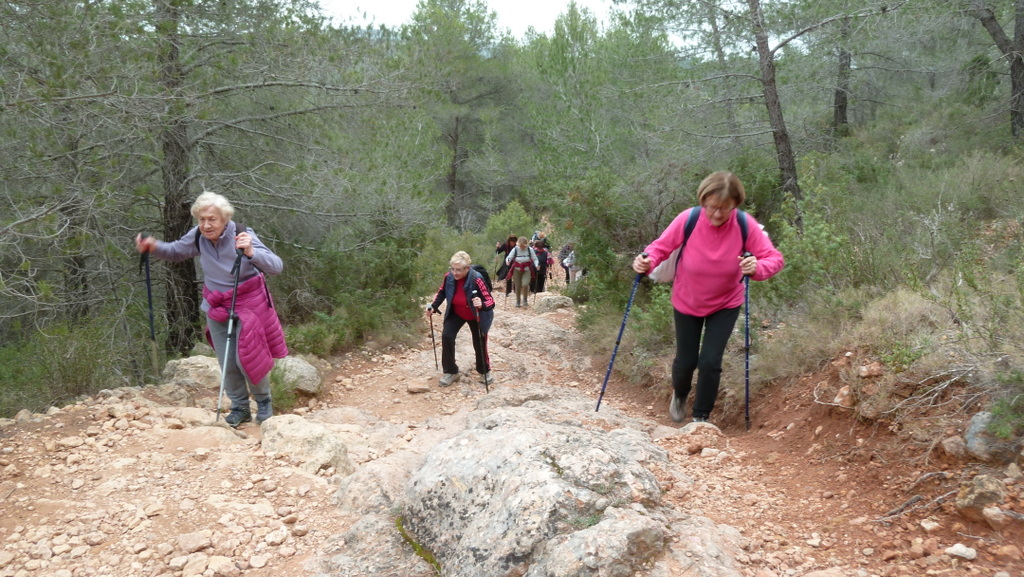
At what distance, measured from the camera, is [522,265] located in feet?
44.1

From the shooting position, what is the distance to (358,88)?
26.0 ft

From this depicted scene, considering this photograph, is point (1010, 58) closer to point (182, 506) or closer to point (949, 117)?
point (949, 117)

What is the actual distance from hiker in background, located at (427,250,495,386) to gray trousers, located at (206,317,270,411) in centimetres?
231

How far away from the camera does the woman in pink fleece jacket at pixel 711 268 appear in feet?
12.9

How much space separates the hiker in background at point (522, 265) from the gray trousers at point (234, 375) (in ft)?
27.8

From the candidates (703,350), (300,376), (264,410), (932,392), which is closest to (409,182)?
(300,376)

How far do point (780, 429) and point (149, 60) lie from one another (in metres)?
6.53

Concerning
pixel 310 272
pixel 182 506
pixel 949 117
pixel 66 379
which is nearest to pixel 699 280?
pixel 182 506

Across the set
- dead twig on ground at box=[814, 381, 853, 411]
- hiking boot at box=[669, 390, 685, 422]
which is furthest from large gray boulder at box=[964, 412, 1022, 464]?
hiking boot at box=[669, 390, 685, 422]

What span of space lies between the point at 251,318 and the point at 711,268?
10.5 feet

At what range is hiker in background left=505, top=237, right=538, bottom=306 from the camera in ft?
43.2

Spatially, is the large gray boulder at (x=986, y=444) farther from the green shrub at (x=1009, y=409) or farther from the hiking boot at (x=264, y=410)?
the hiking boot at (x=264, y=410)

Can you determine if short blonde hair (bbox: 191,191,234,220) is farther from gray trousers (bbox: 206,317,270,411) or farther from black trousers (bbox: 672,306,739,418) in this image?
black trousers (bbox: 672,306,739,418)

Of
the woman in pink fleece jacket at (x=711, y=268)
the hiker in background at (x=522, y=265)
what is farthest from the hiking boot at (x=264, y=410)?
the hiker in background at (x=522, y=265)
